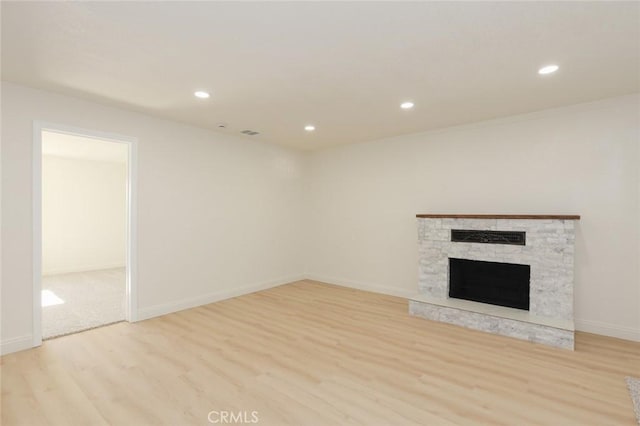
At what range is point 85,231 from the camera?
733 centimetres

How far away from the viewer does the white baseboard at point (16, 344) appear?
301 centimetres

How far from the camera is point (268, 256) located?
578cm

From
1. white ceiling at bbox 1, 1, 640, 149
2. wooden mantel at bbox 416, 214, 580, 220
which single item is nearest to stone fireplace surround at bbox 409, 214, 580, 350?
wooden mantel at bbox 416, 214, 580, 220

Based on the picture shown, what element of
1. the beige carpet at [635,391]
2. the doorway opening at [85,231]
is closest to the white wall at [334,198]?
the doorway opening at [85,231]

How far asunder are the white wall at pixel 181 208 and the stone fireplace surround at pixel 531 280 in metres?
Result: 2.92

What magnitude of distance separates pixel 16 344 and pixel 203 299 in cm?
207

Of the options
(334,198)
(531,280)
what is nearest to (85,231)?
(334,198)

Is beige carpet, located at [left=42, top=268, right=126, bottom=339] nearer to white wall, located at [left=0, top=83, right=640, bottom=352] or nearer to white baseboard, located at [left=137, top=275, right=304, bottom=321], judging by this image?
white baseboard, located at [left=137, top=275, right=304, bottom=321]

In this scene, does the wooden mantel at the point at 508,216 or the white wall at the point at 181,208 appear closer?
the white wall at the point at 181,208

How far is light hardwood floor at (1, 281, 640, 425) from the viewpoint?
85.0 inches

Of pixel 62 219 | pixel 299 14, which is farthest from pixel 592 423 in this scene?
pixel 62 219

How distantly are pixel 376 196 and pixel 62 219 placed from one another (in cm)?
706

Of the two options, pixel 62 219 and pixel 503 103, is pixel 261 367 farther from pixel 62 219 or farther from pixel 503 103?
pixel 62 219

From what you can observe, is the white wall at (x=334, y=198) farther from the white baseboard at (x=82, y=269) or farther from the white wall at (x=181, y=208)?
the white baseboard at (x=82, y=269)
